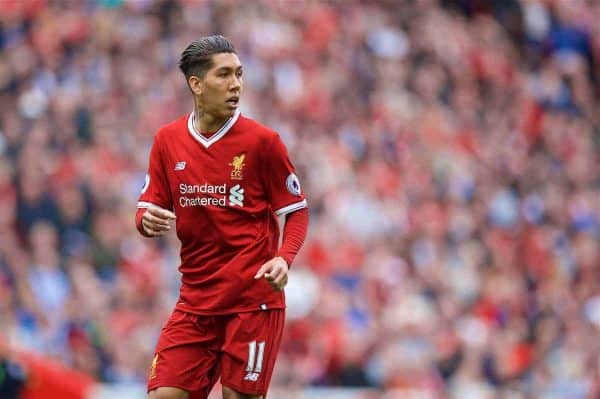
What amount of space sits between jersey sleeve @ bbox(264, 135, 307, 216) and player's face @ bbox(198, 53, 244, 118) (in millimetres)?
297

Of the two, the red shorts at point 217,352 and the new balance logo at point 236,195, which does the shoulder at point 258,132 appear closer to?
the new balance logo at point 236,195

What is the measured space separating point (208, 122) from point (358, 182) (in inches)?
342

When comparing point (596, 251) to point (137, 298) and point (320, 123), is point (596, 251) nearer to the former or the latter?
point (320, 123)

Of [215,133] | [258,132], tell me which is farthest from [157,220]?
[258,132]

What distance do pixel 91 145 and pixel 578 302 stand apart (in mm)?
5122

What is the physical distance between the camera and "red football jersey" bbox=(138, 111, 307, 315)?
7.79m

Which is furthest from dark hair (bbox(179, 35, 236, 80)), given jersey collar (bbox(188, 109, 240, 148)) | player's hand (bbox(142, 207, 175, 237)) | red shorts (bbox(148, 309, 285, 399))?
red shorts (bbox(148, 309, 285, 399))

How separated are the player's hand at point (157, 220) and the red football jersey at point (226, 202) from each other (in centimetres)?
26

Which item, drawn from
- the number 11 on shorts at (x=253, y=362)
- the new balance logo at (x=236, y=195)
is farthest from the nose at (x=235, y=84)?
the number 11 on shorts at (x=253, y=362)

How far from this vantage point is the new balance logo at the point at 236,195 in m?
7.79

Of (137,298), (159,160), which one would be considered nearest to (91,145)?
(137,298)

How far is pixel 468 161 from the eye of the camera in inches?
695

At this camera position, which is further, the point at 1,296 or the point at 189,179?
the point at 1,296

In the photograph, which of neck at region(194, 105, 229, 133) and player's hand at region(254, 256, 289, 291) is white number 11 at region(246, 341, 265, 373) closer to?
player's hand at region(254, 256, 289, 291)
